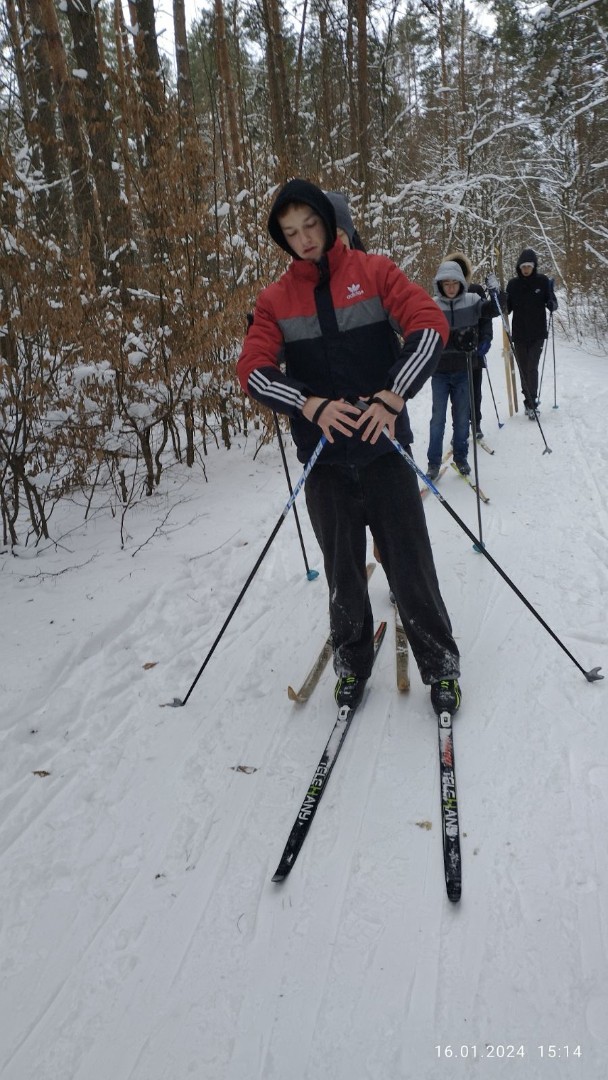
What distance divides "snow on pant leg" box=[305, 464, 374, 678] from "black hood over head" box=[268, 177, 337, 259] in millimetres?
997

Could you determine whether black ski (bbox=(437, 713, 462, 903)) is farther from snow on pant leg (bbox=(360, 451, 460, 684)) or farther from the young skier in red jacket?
snow on pant leg (bbox=(360, 451, 460, 684))

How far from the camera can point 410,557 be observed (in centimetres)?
280

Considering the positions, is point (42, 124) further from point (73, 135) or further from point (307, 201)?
point (307, 201)

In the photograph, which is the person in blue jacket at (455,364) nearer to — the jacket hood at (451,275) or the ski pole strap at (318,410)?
the jacket hood at (451,275)

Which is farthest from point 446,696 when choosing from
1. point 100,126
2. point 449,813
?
point 100,126

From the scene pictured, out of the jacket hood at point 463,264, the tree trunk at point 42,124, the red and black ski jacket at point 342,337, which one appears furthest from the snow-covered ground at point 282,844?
the tree trunk at point 42,124

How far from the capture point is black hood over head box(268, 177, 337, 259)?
2381mm

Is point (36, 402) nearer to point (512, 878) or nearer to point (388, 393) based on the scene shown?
point (388, 393)

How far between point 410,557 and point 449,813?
1.09m

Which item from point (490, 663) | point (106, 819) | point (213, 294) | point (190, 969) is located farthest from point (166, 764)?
point (213, 294)

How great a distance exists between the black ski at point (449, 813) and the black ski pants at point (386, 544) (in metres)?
0.30

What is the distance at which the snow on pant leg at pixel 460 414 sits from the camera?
21.0 ft

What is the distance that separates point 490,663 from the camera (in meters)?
3.27
